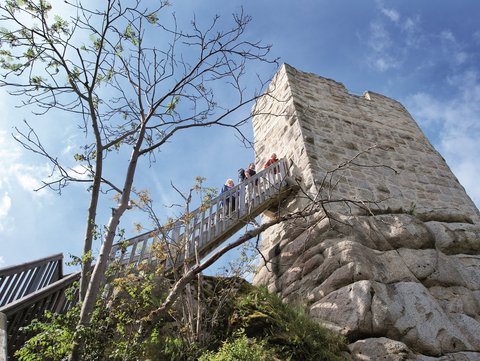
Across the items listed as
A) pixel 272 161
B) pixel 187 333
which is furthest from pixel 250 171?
pixel 187 333

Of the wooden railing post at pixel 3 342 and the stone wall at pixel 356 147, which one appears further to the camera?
the stone wall at pixel 356 147

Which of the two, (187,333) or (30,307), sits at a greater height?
(30,307)

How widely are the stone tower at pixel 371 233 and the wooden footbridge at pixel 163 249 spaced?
539 millimetres

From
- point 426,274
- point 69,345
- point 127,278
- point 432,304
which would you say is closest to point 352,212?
point 426,274

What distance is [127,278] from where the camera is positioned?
3984 millimetres

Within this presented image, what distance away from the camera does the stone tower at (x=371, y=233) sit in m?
4.14

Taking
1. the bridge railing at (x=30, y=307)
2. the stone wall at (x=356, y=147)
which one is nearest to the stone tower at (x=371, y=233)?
the stone wall at (x=356, y=147)

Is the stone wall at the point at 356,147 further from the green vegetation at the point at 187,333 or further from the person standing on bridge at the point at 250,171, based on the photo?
the green vegetation at the point at 187,333

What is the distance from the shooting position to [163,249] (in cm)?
486

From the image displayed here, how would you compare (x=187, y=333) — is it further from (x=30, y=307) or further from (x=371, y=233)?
(x=371, y=233)

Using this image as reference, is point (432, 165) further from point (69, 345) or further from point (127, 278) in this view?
point (69, 345)

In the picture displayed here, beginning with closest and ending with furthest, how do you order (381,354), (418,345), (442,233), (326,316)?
1. (381,354)
2. (418,345)
3. (326,316)
4. (442,233)

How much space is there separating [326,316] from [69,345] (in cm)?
260

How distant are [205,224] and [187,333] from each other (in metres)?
2.17
